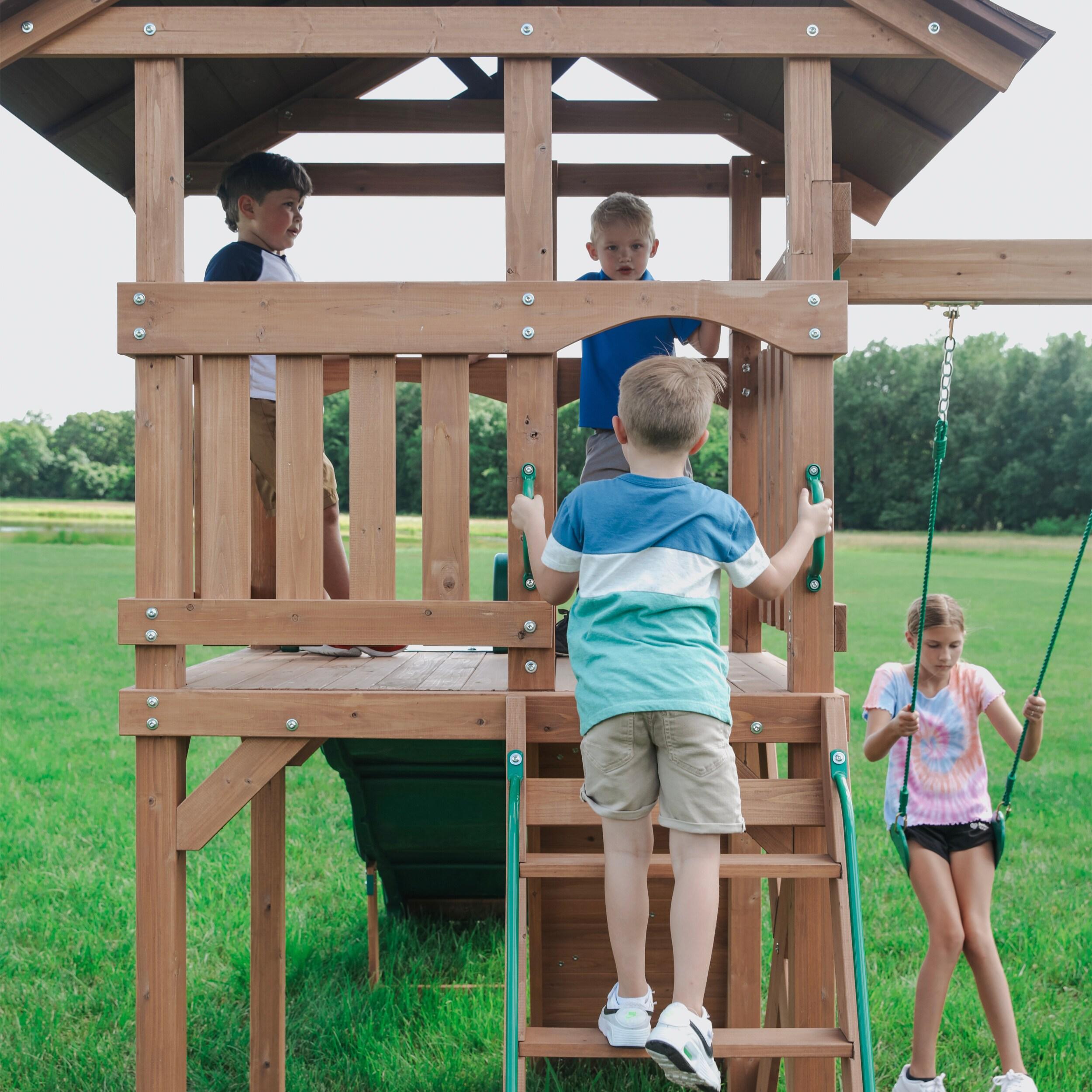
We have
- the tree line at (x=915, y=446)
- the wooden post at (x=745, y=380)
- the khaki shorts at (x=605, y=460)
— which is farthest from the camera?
the tree line at (x=915, y=446)

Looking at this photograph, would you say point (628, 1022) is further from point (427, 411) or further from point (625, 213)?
point (625, 213)

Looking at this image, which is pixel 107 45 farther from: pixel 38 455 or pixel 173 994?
pixel 38 455

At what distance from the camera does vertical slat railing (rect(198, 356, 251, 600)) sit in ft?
10.9

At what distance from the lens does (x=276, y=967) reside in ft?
14.1

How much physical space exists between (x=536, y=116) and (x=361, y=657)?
2.12m

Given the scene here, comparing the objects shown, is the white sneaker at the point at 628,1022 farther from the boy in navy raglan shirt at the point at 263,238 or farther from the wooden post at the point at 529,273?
the boy in navy raglan shirt at the point at 263,238

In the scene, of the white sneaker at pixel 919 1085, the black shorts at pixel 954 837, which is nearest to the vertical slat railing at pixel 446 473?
the black shorts at pixel 954 837

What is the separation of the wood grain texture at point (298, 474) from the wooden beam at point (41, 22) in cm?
119

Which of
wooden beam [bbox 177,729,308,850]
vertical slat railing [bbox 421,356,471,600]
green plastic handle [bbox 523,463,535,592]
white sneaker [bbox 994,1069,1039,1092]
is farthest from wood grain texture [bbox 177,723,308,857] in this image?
white sneaker [bbox 994,1069,1039,1092]

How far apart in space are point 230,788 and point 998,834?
2.46 metres

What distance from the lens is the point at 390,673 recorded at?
386 centimetres

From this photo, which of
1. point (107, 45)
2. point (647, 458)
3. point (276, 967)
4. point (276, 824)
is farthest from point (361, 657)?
point (107, 45)

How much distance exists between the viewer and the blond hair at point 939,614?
152 inches

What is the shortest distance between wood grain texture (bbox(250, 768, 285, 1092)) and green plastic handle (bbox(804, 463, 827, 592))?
219cm
